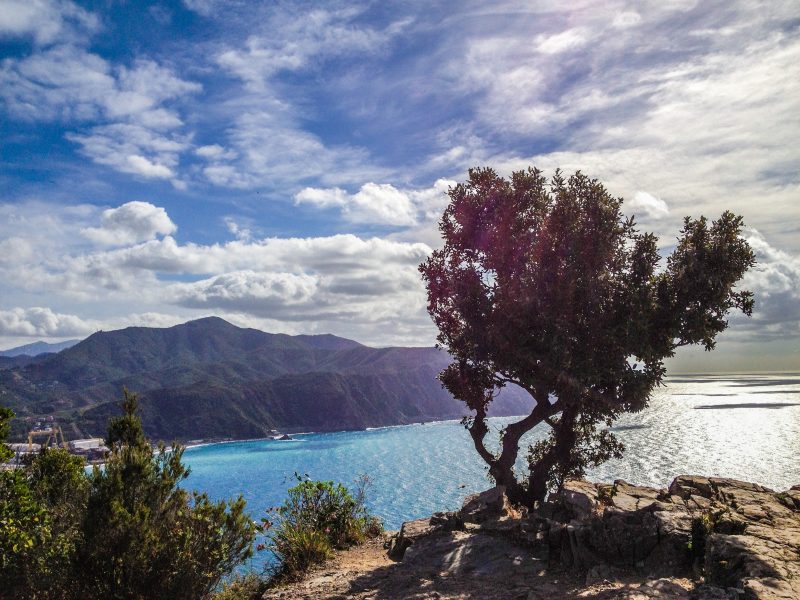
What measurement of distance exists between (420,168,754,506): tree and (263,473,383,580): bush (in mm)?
5657

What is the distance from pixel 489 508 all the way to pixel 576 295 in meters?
7.66

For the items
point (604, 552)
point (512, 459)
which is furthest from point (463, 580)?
point (512, 459)

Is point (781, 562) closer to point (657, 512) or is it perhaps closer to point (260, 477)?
point (657, 512)

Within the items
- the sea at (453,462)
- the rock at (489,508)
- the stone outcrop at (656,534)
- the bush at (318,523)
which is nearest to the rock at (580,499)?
the stone outcrop at (656,534)

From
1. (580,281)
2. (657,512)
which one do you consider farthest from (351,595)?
(580,281)

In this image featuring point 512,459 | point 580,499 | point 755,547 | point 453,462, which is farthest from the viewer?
point 453,462

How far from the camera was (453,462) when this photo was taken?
137750 millimetres

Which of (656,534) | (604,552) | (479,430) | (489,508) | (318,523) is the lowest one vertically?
(318,523)

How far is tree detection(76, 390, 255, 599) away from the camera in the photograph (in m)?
11.5

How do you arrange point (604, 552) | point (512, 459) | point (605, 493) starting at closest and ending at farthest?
1. point (604, 552)
2. point (605, 493)
3. point (512, 459)

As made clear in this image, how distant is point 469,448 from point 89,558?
16562cm

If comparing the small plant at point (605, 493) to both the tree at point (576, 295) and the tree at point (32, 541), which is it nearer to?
the tree at point (576, 295)

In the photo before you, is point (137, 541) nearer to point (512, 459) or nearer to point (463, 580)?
point (463, 580)

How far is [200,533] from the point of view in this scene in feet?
41.5
